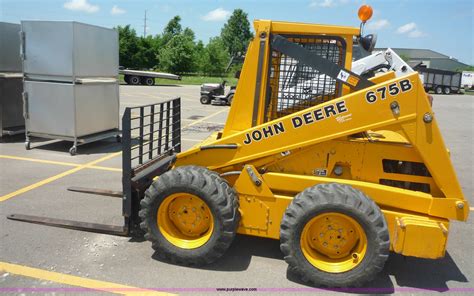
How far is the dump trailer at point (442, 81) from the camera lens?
39.3 metres

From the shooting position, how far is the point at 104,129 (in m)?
9.26

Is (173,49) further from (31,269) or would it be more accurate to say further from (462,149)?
(31,269)

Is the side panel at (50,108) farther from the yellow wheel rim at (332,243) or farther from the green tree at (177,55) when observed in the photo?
the green tree at (177,55)

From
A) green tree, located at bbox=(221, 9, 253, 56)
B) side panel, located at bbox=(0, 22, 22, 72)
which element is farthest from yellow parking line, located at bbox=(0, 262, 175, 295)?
green tree, located at bbox=(221, 9, 253, 56)

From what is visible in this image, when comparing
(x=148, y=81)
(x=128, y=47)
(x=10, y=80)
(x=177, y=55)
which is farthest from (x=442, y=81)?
(x=10, y=80)

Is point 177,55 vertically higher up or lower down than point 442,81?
higher up

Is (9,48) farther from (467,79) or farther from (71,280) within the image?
(467,79)

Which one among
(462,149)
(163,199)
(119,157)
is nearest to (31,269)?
(163,199)

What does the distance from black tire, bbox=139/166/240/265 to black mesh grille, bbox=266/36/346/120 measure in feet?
3.29

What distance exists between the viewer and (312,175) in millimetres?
3988

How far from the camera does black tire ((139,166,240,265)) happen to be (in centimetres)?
367

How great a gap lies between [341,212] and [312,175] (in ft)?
2.19

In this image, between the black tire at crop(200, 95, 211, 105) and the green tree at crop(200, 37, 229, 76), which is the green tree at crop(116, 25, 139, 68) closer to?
the green tree at crop(200, 37, 229, 76)

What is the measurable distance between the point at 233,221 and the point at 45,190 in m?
3.69
